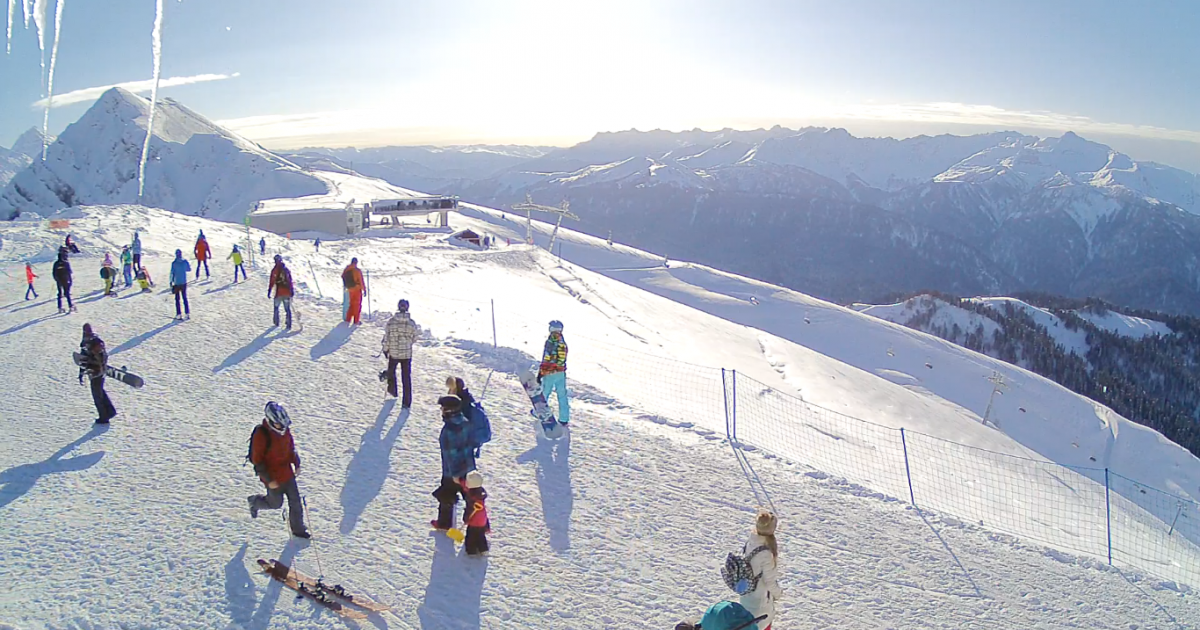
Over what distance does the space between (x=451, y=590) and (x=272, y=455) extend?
2.43 meters

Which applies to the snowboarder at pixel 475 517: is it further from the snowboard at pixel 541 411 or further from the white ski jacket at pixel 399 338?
the white ski jacket at pixel 399 338

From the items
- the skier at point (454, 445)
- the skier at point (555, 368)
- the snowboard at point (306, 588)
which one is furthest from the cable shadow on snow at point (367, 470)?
the skier at point (555, 368)

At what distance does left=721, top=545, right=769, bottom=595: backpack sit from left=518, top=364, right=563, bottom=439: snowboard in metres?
5.51

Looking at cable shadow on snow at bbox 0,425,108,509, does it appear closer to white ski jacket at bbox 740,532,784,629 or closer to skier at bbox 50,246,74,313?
white ski jacket at bbox 740,532,784,629

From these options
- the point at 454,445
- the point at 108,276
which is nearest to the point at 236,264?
the point at 108,276

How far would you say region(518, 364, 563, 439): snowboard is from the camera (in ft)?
34.5

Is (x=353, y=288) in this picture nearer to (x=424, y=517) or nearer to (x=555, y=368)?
(x=555, y=368)

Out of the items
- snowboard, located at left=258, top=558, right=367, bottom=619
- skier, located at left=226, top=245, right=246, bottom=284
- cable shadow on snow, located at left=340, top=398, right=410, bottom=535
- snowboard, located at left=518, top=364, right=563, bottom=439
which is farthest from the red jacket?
skier, located at left=226, top=245, right=246, bottom=284

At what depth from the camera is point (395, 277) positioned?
94.9 ft

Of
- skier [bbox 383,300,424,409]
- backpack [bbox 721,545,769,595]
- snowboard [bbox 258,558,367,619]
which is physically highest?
skier [bbox 383,300,424,409]

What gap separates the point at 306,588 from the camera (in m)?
6.36

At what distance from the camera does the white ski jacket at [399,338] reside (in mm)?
11062

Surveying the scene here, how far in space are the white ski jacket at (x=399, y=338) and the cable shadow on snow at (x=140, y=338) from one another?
7062mm

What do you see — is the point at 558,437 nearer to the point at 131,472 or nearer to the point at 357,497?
the point at 357,497
